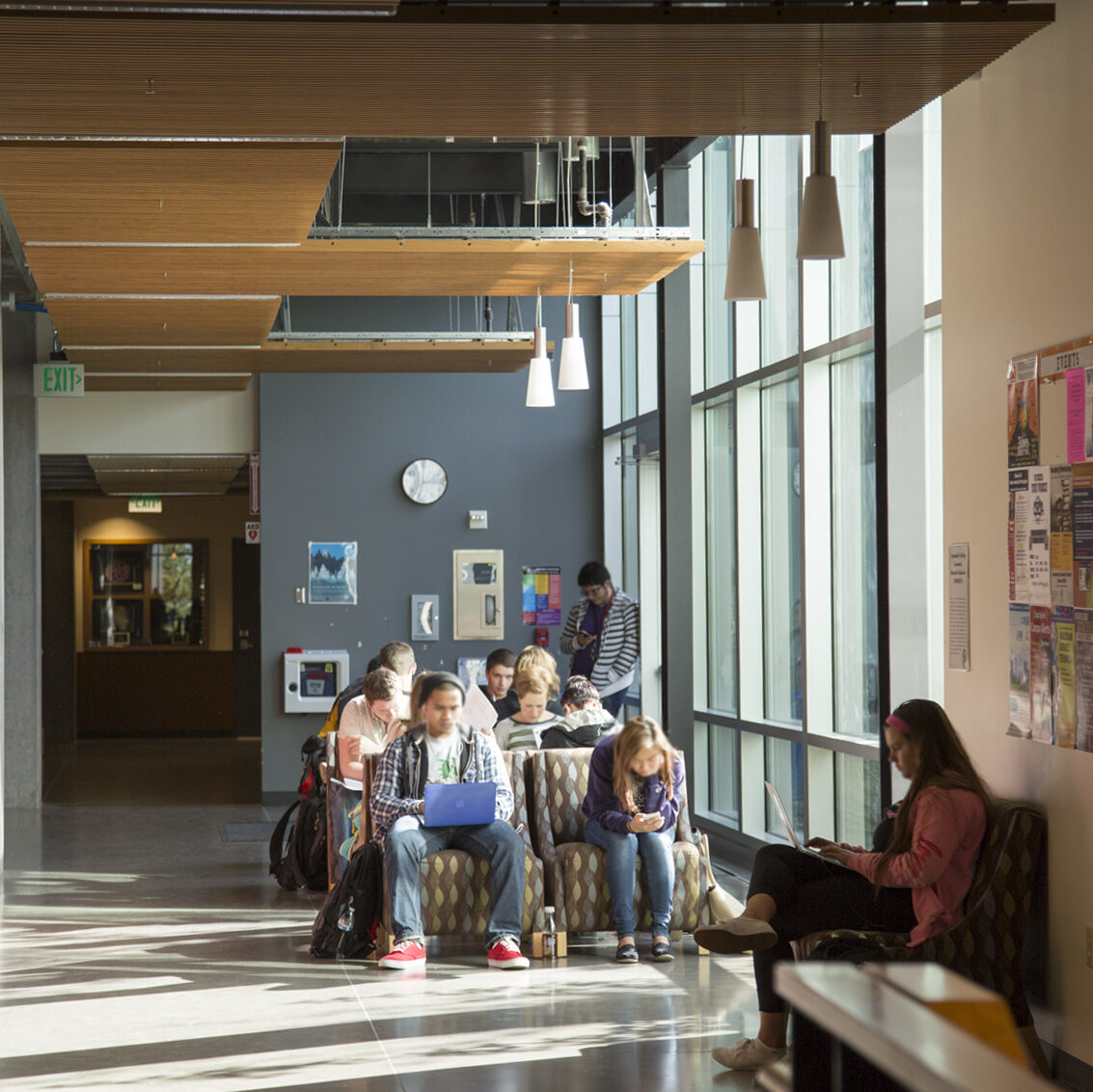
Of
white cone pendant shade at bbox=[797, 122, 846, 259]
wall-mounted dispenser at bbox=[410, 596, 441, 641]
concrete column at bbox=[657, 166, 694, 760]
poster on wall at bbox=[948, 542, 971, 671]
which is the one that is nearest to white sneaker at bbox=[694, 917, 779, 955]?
poster on wall at bbox=[948, 542, 971, 671]

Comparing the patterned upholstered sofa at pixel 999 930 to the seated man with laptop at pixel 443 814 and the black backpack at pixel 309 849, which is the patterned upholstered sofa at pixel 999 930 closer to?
the seated man with laptop at pixel 443 814

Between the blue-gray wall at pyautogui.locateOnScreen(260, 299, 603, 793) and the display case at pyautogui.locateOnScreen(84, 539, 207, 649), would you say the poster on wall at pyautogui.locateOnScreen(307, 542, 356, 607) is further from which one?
the display case at pyautogui.locateOnScreen(84, 539, 207, 649)

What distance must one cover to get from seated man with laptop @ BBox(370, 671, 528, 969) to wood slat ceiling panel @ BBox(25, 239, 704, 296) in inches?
88.2

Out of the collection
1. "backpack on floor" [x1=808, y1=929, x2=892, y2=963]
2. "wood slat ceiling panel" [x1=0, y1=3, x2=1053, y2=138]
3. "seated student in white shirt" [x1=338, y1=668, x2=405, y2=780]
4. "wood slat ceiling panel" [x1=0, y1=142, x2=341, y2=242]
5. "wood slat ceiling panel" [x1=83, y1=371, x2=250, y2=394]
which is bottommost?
"backpack on floor" [x1=808, y1=929, x2=892, y2=963]

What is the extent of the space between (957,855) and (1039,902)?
34 cm

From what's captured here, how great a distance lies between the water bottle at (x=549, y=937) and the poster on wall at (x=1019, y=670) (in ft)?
8.18

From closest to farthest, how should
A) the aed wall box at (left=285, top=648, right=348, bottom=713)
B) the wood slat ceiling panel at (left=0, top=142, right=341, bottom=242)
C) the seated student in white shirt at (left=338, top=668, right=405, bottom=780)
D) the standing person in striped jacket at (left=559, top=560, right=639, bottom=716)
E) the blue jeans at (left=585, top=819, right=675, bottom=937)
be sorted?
the wood slat ceiling panel at (left=0, top=142, right=341, bottom=242)
the blue jeans at (left=585, top=819, right=675, bottom=937)
the seated student in white shirt at (left=338, top=668, right=405, bottom=780)
the standing person in striped jacket at (left=559, top=560, right=639, bottom=716)
the aed wall box at (left=285, top=648, right=348, bottom=713)

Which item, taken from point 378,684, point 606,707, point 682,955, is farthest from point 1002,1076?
point 606,707

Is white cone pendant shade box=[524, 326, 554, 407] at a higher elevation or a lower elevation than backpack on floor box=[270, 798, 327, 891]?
higher

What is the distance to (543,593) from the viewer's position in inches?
501

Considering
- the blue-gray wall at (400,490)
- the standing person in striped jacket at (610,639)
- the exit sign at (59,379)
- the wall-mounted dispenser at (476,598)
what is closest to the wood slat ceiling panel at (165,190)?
the standing person in striped jacket at (610,639)

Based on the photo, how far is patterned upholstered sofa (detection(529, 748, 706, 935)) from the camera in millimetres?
6664

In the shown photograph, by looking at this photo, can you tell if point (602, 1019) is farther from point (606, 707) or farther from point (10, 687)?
point (10, 687)

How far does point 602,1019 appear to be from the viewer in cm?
551
